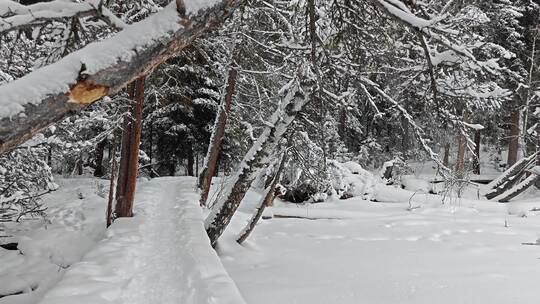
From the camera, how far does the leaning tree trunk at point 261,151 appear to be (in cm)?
646

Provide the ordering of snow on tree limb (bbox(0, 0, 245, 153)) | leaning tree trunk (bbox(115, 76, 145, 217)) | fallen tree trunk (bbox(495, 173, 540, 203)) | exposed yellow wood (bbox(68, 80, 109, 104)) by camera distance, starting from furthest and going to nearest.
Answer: fallen tree trunk (bbox(495, 173, 540, 203)) → leaning tree trunk (bbox(115, 76, 145, 217)) → exposed yellow wood (bbox(68, 80, 109, 104)) → snow on tree limb (bbox(0, 0, 245, 153))

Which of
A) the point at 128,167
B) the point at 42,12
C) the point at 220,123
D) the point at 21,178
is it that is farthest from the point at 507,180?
the point at 42,12

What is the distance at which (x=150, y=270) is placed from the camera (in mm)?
5645

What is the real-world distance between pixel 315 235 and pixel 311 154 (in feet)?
7.53

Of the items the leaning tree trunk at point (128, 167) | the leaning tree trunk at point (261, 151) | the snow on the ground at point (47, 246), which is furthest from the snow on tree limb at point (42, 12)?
the leaning tree trunk at point (128, 167)

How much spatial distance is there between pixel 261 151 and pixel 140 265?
8.07ft

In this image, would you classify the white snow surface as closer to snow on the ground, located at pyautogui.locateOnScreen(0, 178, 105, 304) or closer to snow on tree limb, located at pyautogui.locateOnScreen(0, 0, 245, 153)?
snow on tree limb, located at pyautogui.locateOnScreen(0, 0, 245, 153)

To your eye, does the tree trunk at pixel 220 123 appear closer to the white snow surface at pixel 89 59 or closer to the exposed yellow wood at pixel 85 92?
the white snow surface at pixel 89 59

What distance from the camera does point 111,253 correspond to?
620cm

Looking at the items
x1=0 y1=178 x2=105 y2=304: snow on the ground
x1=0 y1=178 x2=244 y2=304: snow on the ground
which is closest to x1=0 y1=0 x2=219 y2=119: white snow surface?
x1=0 y1=178 x2=244 y2=304: snow on the ground

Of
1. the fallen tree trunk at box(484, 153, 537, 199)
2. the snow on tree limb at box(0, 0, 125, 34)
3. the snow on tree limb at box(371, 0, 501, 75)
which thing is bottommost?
the fallen tree trunk at box(484, 153, 537, 199)

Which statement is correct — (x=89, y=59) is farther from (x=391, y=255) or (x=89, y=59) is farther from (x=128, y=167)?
(x=128, y=167)

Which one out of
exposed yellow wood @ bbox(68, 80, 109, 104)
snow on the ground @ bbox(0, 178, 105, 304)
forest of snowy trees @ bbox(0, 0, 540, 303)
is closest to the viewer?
exposed yellow wood @ bbox(68, 80, 109, 104)

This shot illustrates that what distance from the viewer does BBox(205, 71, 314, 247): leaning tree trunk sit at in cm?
646
